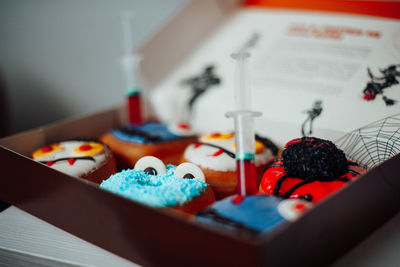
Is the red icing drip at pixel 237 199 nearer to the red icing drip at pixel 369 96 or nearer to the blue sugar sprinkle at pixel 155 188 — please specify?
the blue sugar sprinkle at pixel 155 188

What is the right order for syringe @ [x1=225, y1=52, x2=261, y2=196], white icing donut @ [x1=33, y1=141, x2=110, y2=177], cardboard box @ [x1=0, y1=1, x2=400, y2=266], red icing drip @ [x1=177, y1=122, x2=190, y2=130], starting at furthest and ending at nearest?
1. red icing drip @ [x1=177, y1=122, x2=190, y2=130]
2. white icing donut @ [x1=33, y1=141, x2=110, y2=177]
3. syringe @ [x1=225, y1=52, x2=261, y2=196]
4. cardboard box @ [x1=0, y1=1, x2=400, y2=266]

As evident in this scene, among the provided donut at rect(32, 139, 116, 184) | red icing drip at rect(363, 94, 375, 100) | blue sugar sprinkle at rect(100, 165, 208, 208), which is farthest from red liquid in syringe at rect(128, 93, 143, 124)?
red icing drip at rect(363, 94, 375, 100)

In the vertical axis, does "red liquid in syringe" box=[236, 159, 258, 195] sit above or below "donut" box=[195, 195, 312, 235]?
above

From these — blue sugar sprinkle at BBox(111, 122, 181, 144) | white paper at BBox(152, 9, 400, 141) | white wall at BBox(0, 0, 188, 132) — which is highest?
white wall at BBox(0, 0, 188, 132)

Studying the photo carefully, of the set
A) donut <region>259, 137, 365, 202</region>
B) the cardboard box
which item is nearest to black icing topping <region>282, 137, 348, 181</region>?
donut <region>259, 137, 365, 202</region>

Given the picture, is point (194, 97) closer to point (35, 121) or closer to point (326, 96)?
point (326, 96)

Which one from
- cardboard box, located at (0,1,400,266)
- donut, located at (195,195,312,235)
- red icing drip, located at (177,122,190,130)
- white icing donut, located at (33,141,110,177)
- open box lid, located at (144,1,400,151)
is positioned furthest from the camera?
red icing drip, located at (177,122,190,130)

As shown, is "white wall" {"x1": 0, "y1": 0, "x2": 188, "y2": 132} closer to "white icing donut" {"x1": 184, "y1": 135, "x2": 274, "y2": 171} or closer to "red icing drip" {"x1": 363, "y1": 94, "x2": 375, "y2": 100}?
"white icing donut" {"x1": 184, "y1": 135, "x2": 274, "y2": 171}

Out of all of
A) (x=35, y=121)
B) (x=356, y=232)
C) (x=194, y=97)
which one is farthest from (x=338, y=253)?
(x=35, y=121)

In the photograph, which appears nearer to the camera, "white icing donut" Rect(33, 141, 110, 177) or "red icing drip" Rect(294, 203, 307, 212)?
"red icing drip" Rect(294, 203, 307, 212)
